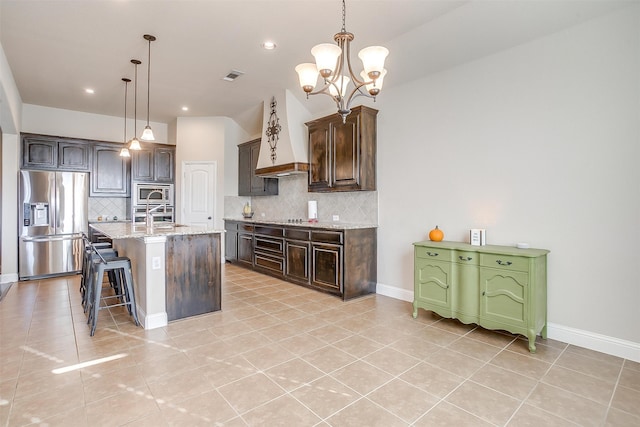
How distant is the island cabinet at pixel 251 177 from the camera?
6586 millimetres

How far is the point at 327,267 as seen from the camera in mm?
4488

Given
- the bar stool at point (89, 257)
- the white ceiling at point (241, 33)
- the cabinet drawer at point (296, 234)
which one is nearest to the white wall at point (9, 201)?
the white ceiling at point (241, 33)

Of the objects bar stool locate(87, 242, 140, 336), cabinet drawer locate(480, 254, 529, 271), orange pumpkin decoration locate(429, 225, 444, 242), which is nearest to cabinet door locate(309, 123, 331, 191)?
orange pumpkin decoration locate(429, 225, 444, 242)

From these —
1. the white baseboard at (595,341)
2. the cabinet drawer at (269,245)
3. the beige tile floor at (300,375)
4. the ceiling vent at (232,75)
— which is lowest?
the beige tile floor at (300,375)

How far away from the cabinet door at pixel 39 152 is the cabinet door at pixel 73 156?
8 cm

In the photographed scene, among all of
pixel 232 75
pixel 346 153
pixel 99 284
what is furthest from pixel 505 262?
pixel 232 75

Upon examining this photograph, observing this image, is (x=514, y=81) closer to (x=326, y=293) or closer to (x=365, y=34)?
(x=365, y=34)

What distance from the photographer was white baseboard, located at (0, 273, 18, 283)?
203 inches

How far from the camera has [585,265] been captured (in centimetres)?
288

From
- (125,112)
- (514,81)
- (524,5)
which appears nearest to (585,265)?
(514,81)

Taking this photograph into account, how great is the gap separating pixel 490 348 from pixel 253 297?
109 inches

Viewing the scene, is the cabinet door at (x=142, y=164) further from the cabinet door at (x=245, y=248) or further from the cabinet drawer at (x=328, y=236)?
the cabinet drawer at (x=328, y=236)

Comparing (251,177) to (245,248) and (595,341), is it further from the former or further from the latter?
(595,341)

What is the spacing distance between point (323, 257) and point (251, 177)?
119 inches
